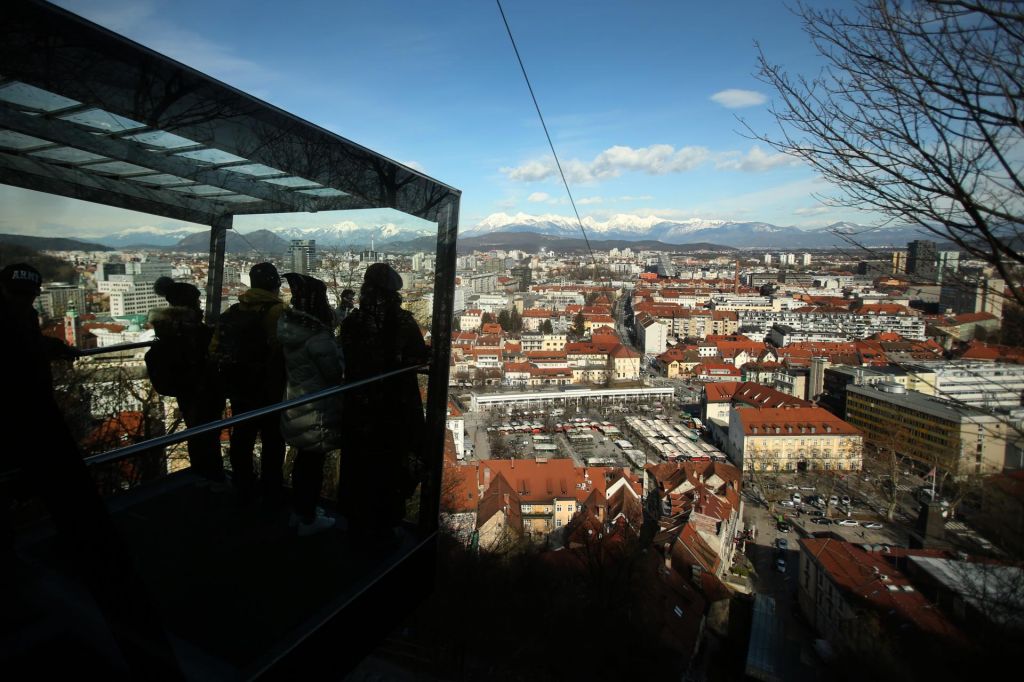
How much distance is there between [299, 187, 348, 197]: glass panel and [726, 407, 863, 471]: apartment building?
681 inches

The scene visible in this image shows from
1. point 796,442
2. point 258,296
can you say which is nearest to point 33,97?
point 258,296

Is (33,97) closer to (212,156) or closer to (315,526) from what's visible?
(212,156)

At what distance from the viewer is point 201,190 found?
1163 millimetres

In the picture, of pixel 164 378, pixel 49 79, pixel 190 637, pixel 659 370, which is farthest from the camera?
pixel 659 370

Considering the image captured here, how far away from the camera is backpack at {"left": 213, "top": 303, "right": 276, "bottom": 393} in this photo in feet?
4.68

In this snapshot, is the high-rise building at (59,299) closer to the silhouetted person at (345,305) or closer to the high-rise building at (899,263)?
the silhouetted person at (345,305)

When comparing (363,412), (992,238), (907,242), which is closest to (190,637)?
(363,412)

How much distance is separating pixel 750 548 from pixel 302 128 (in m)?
12.1

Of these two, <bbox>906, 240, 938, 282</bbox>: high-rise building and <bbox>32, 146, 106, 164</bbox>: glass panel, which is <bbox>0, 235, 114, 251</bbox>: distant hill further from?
<bbox>906, 240, 938, 282</bbox>: high-rise building

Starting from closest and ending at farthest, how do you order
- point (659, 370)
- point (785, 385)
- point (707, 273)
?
point (785, 385) → point (659, 370) → point (707, 273)

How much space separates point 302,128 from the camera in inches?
41.0

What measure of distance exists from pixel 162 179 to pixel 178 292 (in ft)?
0.78

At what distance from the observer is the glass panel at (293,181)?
114 centimetres

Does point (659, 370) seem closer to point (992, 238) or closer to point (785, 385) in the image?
point (785, 385)
